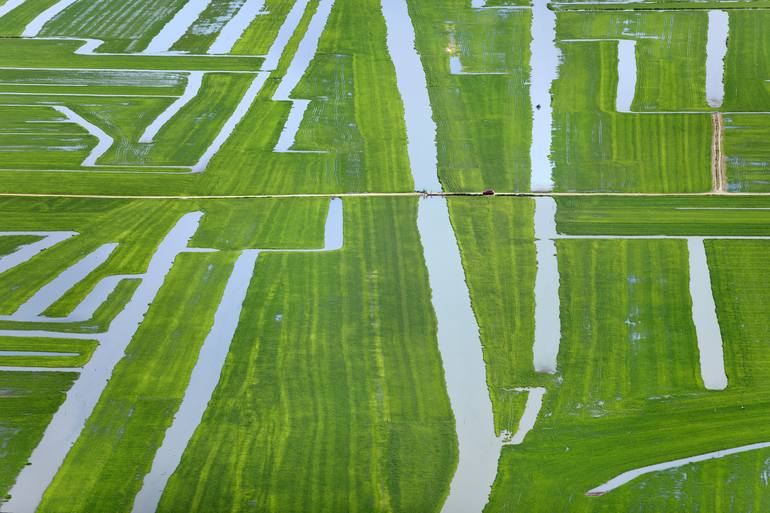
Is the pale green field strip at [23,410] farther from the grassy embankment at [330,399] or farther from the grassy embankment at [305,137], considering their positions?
the grassy embankment at [305,137]

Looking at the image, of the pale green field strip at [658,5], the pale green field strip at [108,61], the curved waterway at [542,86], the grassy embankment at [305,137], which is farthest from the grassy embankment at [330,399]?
the pale green field strip at [658,5]

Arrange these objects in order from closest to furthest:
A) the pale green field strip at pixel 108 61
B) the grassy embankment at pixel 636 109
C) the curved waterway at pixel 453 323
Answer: the curved waterway at pixel 453 323 < the grassy embankment at pixel 636 109 < the pale green field strip at pixel 108 61

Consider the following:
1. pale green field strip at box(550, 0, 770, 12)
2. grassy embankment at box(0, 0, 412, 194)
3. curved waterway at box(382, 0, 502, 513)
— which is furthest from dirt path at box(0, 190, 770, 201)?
pale green field strip at box(550, 0, 770, 12)

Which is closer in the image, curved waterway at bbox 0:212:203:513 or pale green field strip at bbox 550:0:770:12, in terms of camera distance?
curved waterway at bbox 0:212:203:513

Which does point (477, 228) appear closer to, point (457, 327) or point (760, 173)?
point (457, 327)

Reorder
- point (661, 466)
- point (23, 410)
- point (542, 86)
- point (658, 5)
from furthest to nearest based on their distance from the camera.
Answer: point (658, 5) → point (542, 86) → point (23, 410) → point (661, 466)

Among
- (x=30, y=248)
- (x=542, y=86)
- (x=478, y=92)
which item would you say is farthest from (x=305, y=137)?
(x=30, y=248)

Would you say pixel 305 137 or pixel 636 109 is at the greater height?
pixel 305 137

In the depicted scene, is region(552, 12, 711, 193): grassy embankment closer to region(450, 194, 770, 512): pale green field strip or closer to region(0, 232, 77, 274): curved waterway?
region(450, 194, 770, 512): pale green field strip

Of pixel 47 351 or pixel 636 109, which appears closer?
pixel 47 351

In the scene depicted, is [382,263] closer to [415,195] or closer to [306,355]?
[415,195]

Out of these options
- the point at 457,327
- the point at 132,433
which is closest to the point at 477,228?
the point at 457,327
